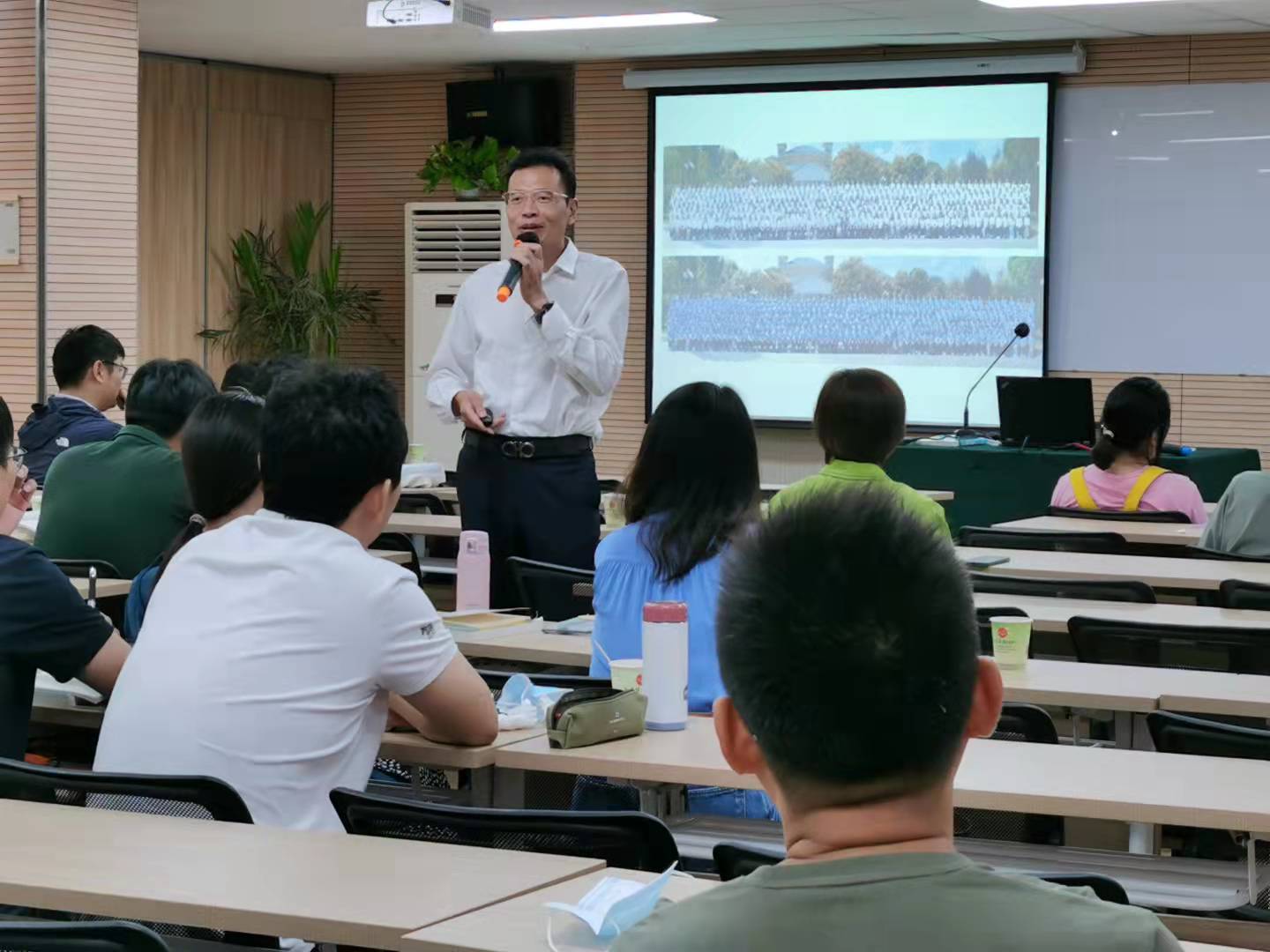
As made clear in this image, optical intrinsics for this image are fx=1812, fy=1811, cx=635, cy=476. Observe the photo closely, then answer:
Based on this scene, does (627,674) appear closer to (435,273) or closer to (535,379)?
(535,379)

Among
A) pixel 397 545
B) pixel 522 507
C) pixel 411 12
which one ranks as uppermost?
pixel 411 12

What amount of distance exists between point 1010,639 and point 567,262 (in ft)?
7.99

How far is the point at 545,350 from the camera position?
5652mm

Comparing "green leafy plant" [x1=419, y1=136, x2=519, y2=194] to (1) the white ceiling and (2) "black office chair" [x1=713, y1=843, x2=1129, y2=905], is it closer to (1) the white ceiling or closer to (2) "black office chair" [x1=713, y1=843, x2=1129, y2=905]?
(1) the white ceiling

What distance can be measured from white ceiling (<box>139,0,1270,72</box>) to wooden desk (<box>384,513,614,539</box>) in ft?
13.9

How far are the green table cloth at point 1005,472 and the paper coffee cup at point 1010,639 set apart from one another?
17.4 feet

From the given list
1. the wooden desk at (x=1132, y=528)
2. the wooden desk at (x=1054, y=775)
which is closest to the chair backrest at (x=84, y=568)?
the wooden desk at (x=1054, y=775)

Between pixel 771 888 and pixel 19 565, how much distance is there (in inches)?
92.0

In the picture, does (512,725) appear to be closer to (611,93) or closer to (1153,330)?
(1153,330)

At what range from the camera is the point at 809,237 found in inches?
474

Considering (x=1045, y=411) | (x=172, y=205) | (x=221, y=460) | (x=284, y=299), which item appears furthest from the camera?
(x=284, y=299)

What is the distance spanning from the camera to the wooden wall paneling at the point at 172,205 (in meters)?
A: 12.4

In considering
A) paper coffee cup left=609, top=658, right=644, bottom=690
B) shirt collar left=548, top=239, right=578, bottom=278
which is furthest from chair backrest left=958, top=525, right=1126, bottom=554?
paper coffee cup left=609, top=658, right=644, bottom=690

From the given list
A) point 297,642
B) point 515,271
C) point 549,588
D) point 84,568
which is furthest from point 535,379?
point 297,642
